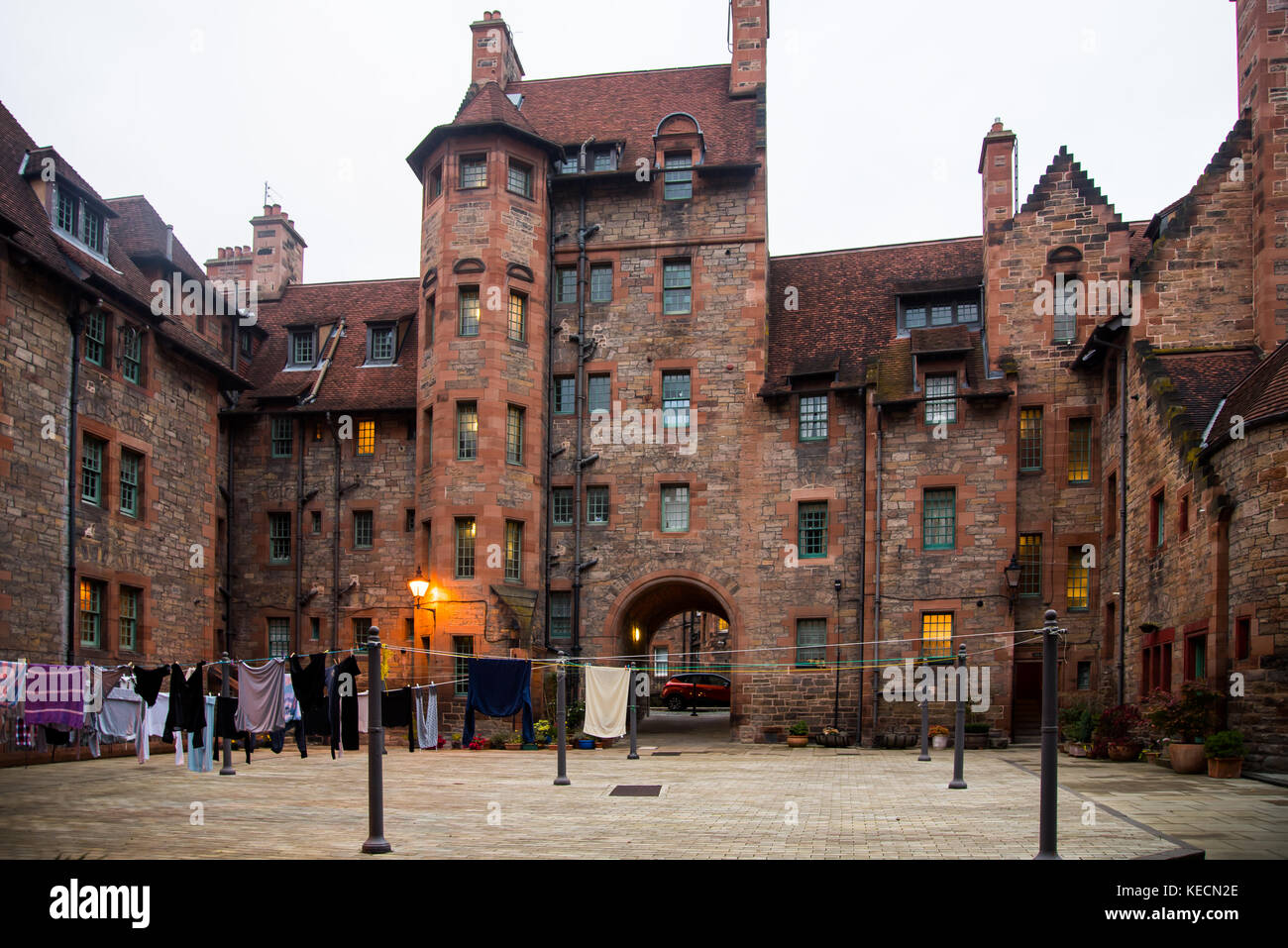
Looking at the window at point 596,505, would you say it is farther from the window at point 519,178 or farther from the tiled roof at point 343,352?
the window at point 519,178

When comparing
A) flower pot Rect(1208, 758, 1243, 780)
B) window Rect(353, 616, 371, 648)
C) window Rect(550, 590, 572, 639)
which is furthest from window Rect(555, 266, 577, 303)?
flower pot Rect(1208, 758, 1243, 780)

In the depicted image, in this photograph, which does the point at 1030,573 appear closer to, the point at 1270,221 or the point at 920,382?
the point at 920,382

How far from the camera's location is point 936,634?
34.1m

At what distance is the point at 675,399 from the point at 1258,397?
17.3 m

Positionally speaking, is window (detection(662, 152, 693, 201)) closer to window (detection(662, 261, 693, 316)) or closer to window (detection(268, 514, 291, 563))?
window (detection(662, 261, 693, 316))

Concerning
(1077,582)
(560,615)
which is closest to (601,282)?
(560,615)

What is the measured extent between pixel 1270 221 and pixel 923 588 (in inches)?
503

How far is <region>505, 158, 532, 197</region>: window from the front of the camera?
3641 centimetres

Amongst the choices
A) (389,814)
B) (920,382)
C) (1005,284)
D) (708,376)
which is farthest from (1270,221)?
(389,814)

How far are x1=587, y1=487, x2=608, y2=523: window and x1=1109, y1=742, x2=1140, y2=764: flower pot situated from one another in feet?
50.9

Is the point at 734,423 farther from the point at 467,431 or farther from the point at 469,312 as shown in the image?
the point at 469,312

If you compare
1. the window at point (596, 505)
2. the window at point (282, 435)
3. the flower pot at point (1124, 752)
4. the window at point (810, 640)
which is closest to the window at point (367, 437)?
the window at point (282, 435)

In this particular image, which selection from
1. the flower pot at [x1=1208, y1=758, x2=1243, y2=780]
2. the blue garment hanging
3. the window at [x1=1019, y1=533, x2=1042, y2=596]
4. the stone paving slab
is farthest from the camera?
the window at [x1=1019, y1=533, x2=1042, y2=596]

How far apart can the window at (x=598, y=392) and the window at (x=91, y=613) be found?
48.8 feet
